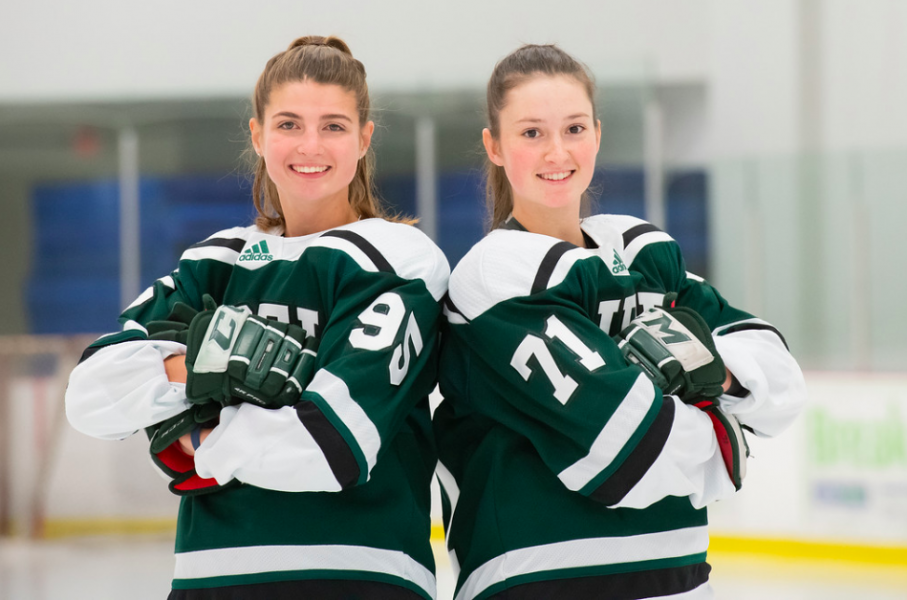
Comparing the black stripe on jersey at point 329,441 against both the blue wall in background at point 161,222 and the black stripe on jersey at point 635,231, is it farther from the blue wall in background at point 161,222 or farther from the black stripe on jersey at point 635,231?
the blue wall in background at point 161,222

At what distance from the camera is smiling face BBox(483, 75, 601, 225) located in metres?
1.61

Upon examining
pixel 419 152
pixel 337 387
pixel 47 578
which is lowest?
pixel 47 578

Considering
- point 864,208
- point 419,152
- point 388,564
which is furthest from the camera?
point 419,152

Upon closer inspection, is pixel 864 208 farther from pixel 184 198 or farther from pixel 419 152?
pixel 184 198

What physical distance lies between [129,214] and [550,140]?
5310mm

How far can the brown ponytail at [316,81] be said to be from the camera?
162cm

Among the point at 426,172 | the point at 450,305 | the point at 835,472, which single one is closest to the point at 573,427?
the point at 450,305

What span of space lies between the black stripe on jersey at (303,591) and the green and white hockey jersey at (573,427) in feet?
0.56

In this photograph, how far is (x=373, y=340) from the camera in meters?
1.43

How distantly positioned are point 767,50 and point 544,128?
16.4 feet

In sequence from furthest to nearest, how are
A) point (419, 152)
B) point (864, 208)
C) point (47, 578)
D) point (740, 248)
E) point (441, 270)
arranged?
point (419, 152) < point (740, 248) < point (864, 208) < point (47, 578) < point (441, 270)

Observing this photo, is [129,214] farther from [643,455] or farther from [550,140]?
[643,455]

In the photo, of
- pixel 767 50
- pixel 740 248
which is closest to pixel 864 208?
pixel 740 248

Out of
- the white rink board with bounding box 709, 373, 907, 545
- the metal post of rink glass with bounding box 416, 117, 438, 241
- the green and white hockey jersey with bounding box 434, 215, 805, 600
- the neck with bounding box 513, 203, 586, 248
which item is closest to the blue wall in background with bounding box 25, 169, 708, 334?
the metal post of rink glass with bounding box 416, 117, 438, 241
